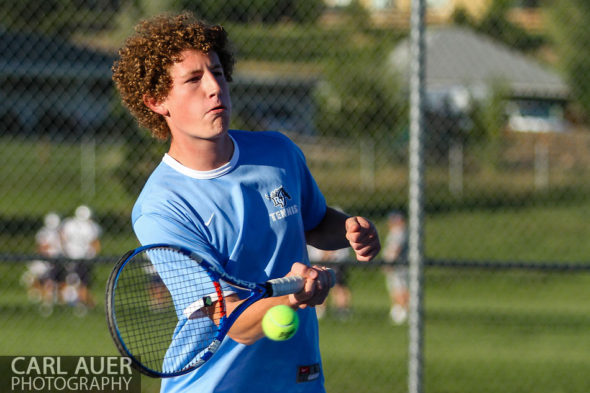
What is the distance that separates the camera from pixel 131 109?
3055 mm

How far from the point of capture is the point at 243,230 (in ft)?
9.07

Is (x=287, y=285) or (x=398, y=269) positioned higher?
(x=398, y=269)

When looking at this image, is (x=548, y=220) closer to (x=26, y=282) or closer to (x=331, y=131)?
(x=331, y=131)

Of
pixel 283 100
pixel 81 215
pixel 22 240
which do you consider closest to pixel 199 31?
pixel 283 100

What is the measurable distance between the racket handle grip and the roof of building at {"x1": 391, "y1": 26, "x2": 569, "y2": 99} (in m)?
6.71

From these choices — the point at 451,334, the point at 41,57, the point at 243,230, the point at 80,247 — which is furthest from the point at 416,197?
the point at 80,247

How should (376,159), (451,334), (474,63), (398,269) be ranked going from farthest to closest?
(474,63) → (398,269) → (451,334) → (376,159)

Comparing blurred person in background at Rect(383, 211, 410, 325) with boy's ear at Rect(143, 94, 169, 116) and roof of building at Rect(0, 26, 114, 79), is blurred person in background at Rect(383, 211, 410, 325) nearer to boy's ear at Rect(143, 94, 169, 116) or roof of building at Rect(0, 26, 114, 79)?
roof of building at Rect(0, 26, 114, 79)

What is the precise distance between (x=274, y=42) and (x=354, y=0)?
4.59 feet

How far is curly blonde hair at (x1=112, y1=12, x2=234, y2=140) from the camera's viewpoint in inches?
111

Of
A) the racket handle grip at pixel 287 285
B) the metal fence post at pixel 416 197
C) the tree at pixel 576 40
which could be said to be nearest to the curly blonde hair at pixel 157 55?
the racket handle grip at pixel 287 285

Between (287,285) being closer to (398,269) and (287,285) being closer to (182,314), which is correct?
(182,314)

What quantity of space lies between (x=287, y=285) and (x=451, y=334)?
8998 millimetres

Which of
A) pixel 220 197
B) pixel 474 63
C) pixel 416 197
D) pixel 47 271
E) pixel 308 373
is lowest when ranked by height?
pixel 308 373
